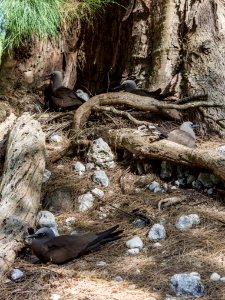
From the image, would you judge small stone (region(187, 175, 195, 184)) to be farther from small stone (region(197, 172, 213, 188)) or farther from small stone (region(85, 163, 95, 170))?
small stone (region(85, 163, 95, 170))

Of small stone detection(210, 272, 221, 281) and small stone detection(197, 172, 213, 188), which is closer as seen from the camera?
small stone detection(210, 272, 221, 281)

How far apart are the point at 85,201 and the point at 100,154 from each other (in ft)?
1.54

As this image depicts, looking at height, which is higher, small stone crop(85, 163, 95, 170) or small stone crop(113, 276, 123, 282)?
small stone crop(85, 163, 95, 170)

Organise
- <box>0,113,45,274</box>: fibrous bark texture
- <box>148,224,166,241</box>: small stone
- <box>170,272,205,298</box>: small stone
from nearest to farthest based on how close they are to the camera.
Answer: <box>170,272,205,298</box>: small stone, <box>0,113,45,274</box>: fibrous bark texture, <box>148,224,166,241</box>: small stone

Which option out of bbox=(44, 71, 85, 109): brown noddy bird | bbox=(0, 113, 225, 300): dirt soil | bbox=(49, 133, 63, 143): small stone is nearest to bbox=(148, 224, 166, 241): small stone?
bbox=(0, 113, 225, 300): dirt soil

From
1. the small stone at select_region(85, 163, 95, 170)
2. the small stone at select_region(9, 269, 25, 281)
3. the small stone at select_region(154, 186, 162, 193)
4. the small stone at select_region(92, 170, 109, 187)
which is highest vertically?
the small stone at select_region(85, 163, 95, 170)

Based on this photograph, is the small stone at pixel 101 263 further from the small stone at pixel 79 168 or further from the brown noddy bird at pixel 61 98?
the brown noddy bird at pixel 61 98

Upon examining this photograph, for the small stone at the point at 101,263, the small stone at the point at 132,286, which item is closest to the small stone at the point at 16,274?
the small stone at the point at 101,263

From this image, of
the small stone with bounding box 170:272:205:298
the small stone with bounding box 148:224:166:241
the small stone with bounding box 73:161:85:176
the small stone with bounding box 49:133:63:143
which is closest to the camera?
the small stone with bounding box 170:272:205:298

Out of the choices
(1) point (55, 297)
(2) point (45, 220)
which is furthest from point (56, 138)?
(1) point (55, 297)

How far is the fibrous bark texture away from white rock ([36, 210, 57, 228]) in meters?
0.07

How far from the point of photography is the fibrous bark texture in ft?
8.00

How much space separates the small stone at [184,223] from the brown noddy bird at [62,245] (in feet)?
1.39

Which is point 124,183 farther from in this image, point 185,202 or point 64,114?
point 64,114
